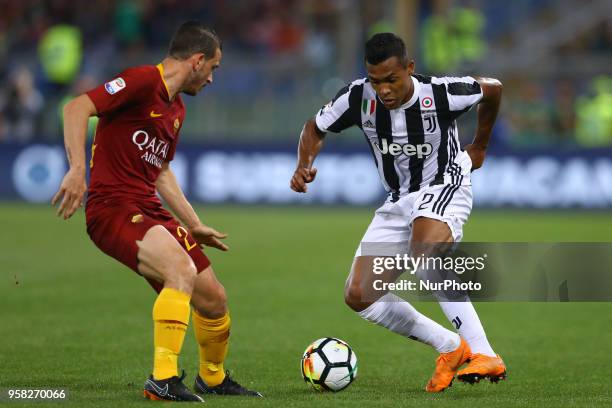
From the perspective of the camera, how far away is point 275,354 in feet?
25.9

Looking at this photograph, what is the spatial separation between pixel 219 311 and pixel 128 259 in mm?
644

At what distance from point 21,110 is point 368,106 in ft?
50.4

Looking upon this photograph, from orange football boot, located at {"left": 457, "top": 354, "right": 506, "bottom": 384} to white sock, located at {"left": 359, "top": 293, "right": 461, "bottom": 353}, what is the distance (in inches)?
9.7

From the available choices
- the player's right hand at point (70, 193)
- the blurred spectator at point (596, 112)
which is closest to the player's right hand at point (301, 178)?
the player's right hand at point (70, 193)

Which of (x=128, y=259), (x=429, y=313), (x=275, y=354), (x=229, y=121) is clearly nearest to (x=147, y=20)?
(x=229, y=121)

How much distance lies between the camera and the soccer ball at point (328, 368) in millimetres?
6387

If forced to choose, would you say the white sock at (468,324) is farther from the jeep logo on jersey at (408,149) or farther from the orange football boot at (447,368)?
the jeep logo on jersey at (408,149)

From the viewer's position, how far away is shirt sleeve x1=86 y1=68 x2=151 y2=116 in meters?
5.82

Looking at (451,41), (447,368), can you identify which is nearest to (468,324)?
(447,368)

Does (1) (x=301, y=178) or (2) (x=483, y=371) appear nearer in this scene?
(2) (x=483, y=371)

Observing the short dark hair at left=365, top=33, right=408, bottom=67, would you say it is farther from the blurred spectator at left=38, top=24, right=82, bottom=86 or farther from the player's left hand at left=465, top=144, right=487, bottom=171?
the blurred spectator at left=38, top=24, right=82, bottom=86

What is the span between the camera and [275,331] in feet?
29.3

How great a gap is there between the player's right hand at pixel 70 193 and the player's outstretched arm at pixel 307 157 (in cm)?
160

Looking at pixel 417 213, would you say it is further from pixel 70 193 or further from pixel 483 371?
pixel 70 193
